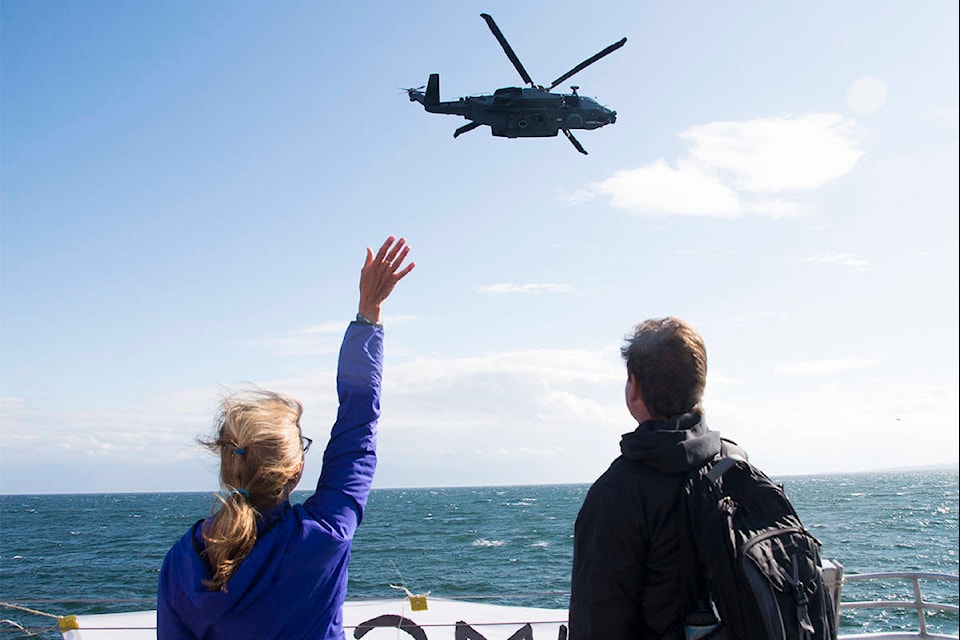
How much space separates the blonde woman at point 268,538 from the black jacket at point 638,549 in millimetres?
644

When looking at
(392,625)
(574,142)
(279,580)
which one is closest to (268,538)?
(279,580)

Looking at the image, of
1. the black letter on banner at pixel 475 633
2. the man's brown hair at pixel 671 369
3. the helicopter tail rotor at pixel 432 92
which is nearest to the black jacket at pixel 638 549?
the man's brown hair at pixel 671 369

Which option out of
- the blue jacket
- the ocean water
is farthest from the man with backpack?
the ocean water

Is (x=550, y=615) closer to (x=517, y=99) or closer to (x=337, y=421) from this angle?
(x=337, y=421)

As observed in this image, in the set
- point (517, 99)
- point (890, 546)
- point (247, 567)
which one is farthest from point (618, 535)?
point (890, 546)

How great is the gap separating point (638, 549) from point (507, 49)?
45.5 ft

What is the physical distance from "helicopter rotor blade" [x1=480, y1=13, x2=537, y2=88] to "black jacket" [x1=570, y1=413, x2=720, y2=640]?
12.7 meters

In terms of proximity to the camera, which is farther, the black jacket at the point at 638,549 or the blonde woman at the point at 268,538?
the black jacket at the point at 638,549

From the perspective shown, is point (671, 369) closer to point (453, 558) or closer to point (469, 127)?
point (469, 127)

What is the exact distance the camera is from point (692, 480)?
2000mm

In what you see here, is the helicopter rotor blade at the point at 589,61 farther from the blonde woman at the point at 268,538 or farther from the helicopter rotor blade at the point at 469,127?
the blonde woman at the point at 268,538

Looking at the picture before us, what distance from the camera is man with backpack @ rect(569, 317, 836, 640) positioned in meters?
1.89

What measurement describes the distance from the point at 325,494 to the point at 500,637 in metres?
3.10

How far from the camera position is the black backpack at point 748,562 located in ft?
6.13
